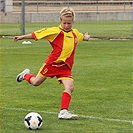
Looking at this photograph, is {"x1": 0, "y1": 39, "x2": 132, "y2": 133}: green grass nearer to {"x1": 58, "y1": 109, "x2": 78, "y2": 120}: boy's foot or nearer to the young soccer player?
{"x1": 58, "y1": 109, "x2": 78, "y2": 120}: boy's foot

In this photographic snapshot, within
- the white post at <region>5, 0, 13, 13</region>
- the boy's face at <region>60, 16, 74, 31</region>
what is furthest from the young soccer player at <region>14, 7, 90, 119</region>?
the white post at <region>5, 0, 13, 13</region>

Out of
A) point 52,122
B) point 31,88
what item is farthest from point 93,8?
point 52,122

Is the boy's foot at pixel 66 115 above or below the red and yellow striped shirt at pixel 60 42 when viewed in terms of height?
below

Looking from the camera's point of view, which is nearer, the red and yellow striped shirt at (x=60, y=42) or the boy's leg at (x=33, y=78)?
the red and yellow striped shirt at (x=60, y=42)

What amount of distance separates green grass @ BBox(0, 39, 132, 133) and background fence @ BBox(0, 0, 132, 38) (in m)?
14.8

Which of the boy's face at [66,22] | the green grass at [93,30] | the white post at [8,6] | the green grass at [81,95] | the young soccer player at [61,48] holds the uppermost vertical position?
the boy's face at [66,22]

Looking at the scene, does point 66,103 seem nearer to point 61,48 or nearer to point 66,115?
point 66,115

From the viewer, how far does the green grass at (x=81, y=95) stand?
8.14 metres

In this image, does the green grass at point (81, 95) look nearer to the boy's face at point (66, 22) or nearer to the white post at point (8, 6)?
the boy's face at point (66, 22)

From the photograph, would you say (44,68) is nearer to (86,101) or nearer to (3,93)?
(86,101)

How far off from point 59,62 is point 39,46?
12.7 meters

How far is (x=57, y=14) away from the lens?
1503 inches

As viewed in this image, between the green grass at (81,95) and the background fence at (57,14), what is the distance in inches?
582

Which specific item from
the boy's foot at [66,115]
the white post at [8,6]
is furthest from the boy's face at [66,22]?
the white post at [8,6]
